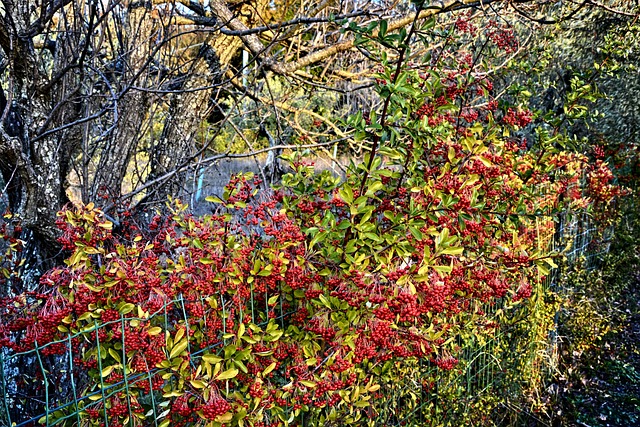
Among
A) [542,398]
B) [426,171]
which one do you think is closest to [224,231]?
[426,171]

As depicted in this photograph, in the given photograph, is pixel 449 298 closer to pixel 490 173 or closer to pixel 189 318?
pixel 490 173

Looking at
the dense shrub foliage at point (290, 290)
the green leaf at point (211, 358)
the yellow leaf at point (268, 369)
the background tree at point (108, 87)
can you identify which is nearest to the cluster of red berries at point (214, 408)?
the dense shrub foliage at point (290, 290)

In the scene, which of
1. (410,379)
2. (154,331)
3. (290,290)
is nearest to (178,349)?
(154,331)

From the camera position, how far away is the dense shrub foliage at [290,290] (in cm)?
175

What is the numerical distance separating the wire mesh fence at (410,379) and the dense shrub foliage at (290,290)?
2 centimetres

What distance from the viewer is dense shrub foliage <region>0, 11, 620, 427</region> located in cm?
175

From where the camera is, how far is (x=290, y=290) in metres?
2.18

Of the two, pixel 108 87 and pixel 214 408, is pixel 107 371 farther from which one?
pixel 108 87

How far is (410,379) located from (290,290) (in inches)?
37.5

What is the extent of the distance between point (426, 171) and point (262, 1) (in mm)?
3097

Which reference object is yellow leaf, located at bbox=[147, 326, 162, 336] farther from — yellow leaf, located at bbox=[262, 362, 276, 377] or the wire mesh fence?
yellow leaf, located at bbox=[262, 362, 276, 377]

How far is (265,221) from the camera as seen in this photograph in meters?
2.12

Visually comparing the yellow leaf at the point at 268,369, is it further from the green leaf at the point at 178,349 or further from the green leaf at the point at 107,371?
the green leaf at the point at 107,371

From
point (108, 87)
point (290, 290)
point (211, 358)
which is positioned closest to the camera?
point (211, 358)
